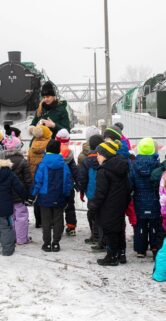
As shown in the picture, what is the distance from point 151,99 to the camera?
758 inches

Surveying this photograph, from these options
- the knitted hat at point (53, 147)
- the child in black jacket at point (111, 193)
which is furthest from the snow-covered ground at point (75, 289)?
the knitted hat at point (53, 147)

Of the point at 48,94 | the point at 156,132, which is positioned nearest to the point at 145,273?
the point at 48,94

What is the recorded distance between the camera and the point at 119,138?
6.70m

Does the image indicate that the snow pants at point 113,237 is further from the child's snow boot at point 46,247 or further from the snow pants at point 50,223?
the child's snow boot at point 46,247

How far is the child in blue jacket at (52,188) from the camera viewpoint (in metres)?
6.52

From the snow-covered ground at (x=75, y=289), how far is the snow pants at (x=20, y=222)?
12.5 inches

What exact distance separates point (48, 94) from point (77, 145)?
2317mm

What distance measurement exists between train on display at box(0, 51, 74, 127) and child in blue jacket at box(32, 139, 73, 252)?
14.9m

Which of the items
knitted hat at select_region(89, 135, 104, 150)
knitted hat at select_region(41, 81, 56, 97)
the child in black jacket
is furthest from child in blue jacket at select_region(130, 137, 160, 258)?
knitted hat at select_region(41, 81, 56, 97)

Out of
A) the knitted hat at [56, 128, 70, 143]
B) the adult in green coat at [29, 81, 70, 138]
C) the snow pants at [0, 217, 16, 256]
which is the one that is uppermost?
the adult in green coat at [29, 81, 70, 138]

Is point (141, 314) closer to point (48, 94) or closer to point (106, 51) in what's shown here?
point (48, 94)

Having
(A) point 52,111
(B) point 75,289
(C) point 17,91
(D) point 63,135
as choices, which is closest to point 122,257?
(B) point 75,289

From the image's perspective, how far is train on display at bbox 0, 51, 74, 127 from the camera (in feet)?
69.9

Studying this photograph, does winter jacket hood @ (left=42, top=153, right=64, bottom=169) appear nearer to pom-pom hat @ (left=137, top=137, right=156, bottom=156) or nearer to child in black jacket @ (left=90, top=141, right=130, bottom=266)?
child in black jacket @ (left=90, top=141, right=130, bottom=266)
